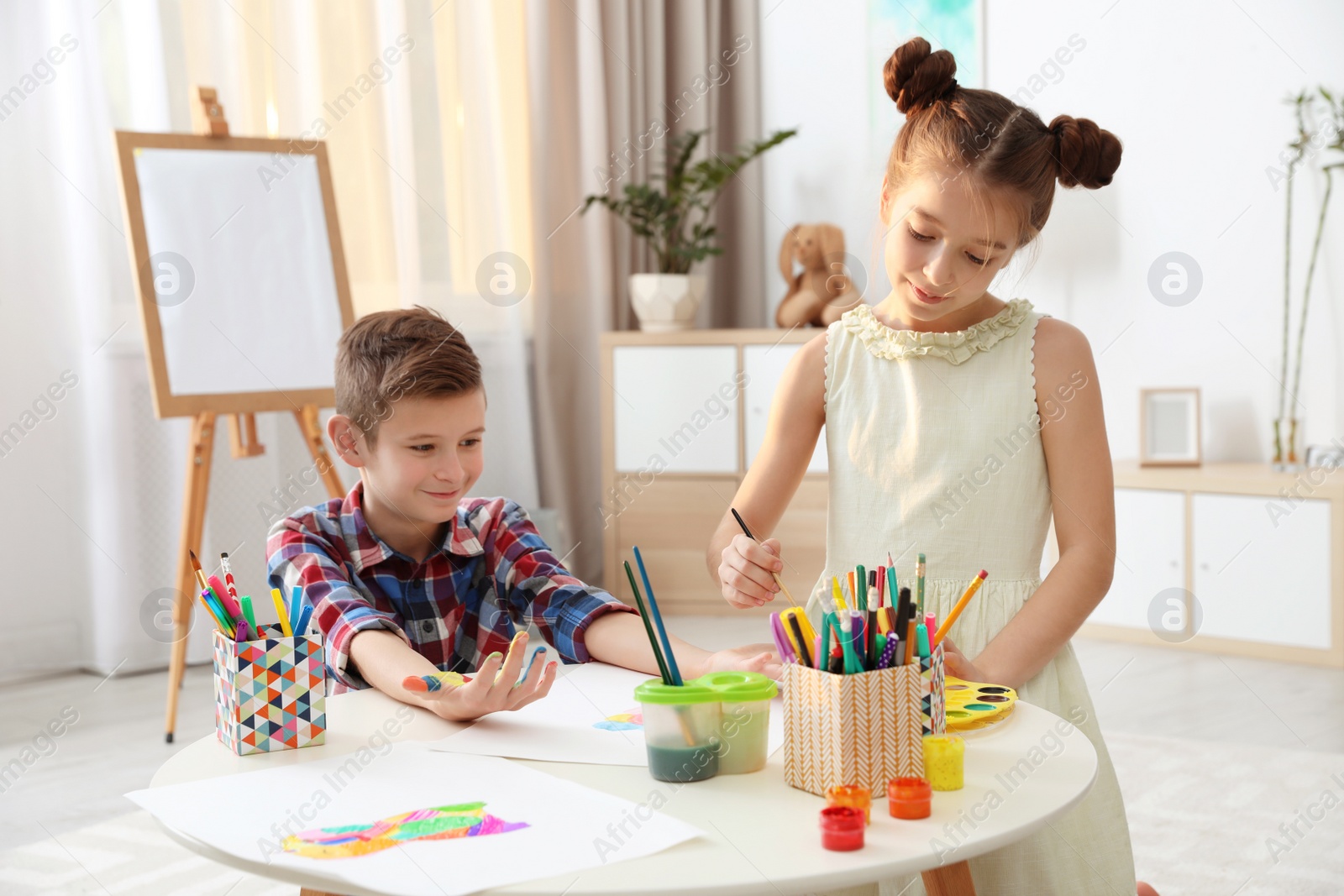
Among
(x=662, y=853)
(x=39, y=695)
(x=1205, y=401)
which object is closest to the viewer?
(x=662, y=853)

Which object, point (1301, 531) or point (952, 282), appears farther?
point (1301, 531)

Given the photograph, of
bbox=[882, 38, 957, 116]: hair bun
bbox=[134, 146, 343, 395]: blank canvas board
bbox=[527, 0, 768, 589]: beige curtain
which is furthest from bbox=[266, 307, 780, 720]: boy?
bbox=[527, 0, 768, 589]: beige curtain

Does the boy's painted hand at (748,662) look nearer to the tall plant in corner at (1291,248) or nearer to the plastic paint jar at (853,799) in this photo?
Result: the plastic paint jar at (853,799)

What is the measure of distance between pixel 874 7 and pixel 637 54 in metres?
0.78

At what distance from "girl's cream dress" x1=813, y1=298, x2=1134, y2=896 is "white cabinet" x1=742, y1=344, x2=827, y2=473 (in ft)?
7.40

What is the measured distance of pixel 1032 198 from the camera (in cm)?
116

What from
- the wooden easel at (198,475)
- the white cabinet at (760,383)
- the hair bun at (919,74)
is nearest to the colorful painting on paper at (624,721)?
the hair bun at (919,74)

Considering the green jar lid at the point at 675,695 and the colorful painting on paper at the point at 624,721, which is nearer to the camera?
the green jar lid at the point at 675,695

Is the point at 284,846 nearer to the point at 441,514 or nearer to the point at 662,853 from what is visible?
the point at 662,853

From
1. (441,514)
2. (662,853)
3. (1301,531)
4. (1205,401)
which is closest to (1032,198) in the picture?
(441,514)

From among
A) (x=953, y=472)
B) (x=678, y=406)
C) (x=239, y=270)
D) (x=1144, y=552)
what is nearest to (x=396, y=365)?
(x=953, y=472)

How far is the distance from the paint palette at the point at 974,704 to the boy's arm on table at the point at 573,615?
144 mm

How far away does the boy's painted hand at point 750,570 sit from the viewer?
1.02 metres

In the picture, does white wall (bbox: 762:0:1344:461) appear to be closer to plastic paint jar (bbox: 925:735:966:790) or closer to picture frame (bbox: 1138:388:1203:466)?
picture frame (bbox: 1138:388:1203:466)
